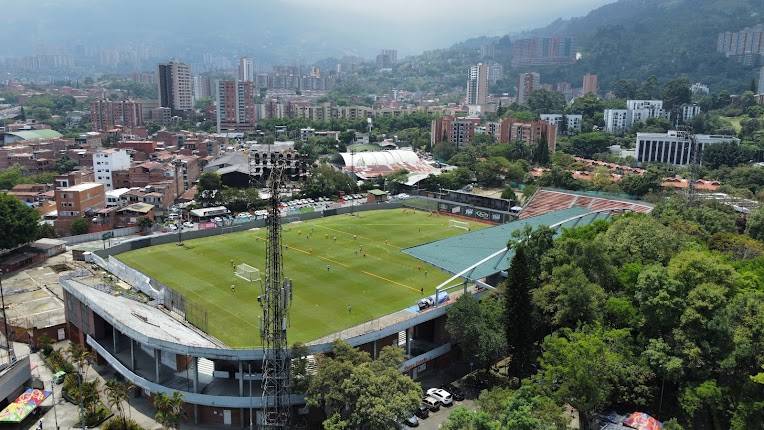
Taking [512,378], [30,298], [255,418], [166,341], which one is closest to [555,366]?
[512,378]

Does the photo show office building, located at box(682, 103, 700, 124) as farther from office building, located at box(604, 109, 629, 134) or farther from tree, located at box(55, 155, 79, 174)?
tree, located at box(55, 155, 79, 174)

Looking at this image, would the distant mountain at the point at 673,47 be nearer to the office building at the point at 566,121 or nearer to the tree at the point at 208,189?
the office building at the point at 566,121

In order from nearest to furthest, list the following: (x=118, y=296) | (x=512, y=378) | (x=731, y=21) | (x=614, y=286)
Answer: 1. (x=512, y=378)
2. (x=614, y=286)
3. (x=118, y=296)
4. (x=731, y=21)

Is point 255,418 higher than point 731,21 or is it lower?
lower

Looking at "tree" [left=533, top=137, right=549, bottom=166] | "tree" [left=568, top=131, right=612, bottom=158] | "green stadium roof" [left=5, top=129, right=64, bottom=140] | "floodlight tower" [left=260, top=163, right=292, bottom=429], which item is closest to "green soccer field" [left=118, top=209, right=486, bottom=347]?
"floodlight tower" [left=260, top=163, right=292, bottom=429]

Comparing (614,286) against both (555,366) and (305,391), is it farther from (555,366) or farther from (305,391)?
(305,391)

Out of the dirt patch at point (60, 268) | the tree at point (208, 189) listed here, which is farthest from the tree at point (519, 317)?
the tree at point (208, 189)
